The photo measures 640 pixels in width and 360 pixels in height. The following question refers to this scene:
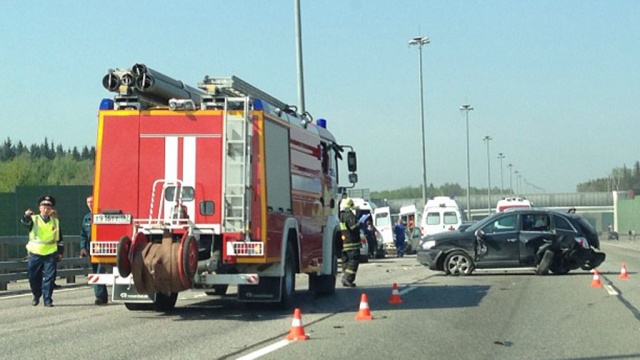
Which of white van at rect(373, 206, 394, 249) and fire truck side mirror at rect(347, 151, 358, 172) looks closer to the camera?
fire truck side mirror at rect(347, 151, 358, 172)

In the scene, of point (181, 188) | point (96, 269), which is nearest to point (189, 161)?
point (181, 188)

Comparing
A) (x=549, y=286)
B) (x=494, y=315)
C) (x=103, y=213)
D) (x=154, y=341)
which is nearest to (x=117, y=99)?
(x=103, y=213)

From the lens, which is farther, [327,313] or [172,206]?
[327,313]

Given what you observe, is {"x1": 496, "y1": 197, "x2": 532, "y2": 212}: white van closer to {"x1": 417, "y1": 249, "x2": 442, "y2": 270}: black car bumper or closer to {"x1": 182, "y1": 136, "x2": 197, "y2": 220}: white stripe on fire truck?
{"x1": 417, "y1": 249, "x2": 442, "y2": 270}: black car bumper

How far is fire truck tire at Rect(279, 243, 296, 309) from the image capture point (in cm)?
1492

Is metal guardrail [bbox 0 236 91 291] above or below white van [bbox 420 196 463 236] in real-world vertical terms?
below

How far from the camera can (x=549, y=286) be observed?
20344mm

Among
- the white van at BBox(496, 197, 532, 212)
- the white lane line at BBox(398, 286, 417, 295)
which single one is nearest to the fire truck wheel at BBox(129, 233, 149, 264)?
the white lane line at BBox(398, 286, 417, 295)

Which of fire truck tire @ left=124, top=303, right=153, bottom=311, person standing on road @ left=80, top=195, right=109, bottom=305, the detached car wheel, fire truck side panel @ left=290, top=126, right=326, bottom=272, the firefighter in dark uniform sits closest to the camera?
person standing on road @ left=80, top=195, right=109, bottom=305

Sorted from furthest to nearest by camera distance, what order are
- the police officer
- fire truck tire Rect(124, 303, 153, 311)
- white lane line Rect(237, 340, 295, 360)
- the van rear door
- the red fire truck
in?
the van rear door → the police officer → fire truck tire Rect(124, 303, 153, 311) → the red fire truck → white lane line Rect(237, 340, 295, 360)

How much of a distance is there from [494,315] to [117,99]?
20.5ft

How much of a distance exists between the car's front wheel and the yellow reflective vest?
10.7m

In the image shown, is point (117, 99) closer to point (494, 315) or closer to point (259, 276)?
point (259, 276)

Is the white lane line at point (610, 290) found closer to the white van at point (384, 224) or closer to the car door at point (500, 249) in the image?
the car door at point (500, 249)
